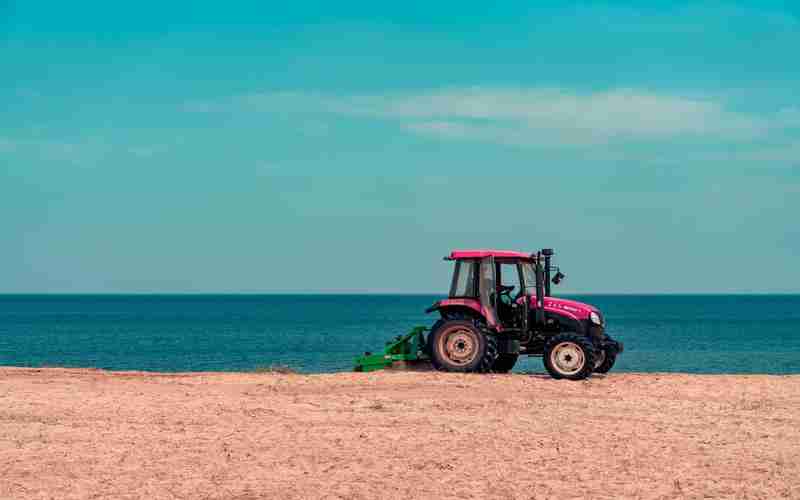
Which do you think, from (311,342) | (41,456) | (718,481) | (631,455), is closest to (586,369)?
→ (631,455)

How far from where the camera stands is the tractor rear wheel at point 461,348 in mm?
19156

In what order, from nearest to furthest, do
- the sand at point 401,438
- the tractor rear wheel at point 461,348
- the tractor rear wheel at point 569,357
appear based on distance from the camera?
1. the sand at point 401,438
2. the tractor rear wheel at point 569,357
3. the tractor rear wheel at point 461,348

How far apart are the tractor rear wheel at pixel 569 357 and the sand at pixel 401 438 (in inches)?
14.5

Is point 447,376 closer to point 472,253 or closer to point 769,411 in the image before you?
point 472,253

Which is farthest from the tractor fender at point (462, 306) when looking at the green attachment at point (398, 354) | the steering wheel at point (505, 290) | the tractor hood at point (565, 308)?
the tractor hood at point (565, 308)

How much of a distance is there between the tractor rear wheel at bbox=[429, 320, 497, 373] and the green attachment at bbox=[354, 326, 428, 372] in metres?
0.99

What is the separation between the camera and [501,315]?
1972 cm

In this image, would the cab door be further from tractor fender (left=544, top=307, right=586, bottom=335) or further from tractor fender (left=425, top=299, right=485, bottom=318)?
tractor fender (left=544, top=307, right=586, bottom=335)

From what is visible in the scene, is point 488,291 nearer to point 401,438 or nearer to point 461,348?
point 461,348

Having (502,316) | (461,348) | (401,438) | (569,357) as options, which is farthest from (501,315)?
(401,438)

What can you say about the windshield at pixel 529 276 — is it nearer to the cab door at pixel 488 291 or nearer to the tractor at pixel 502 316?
the tractor at pixel 502 316

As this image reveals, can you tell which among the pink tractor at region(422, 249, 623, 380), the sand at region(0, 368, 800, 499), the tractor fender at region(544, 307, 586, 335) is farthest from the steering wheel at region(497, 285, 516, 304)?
the sand at region(0, 368, 800, 499)

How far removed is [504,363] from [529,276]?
7.28 ft

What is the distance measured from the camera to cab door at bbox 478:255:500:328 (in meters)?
19.5
